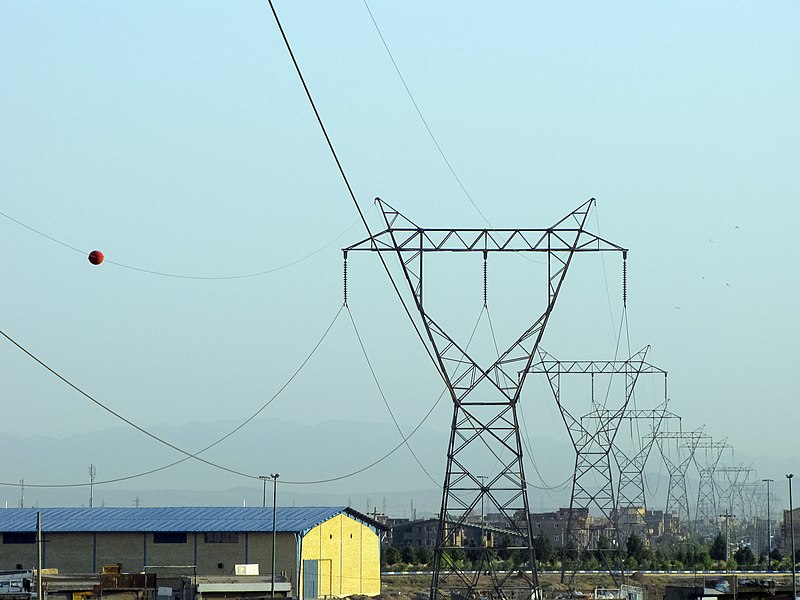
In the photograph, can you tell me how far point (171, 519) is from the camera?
271 ft

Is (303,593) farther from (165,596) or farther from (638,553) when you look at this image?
(638,553)

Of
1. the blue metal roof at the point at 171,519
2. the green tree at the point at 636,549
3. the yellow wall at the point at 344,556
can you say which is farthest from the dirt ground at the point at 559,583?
the green tree at the point at 636,549

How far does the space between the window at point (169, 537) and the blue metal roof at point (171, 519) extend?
32cm

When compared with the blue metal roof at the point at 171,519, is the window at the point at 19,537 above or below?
below

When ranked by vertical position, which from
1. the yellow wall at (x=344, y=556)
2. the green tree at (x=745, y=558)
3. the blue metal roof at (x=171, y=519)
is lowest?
the green tree at (x=745, y=558)

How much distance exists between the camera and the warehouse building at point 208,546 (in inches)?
3012

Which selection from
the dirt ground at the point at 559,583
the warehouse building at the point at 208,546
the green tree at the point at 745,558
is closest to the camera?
the warehouse building at the point at 208,546

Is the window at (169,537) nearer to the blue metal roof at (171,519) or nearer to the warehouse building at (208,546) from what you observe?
the warehouse building at (208,546)

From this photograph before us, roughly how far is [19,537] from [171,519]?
825cm

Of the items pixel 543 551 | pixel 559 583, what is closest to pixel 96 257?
pixel 559 583

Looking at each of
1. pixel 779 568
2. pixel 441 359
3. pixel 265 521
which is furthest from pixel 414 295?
pixel 779 568

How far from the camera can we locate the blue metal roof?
258 feet

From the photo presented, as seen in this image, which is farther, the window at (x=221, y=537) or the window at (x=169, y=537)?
the window at (x=169, y=537)

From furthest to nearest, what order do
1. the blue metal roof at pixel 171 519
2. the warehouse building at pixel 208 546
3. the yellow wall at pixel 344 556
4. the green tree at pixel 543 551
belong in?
the green tree at pixel 543 551
the blue metal roof at pixel 171 519
the yellow wall at pixel 344 556
the warehouse building at pixel 208 546
